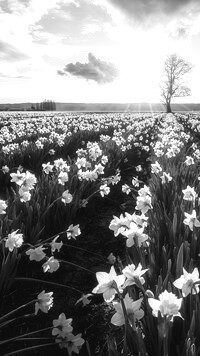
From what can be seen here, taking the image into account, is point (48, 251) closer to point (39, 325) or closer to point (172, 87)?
A: point (39, 325)

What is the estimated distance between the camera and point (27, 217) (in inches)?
131

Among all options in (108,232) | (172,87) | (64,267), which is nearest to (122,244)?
(108,232)

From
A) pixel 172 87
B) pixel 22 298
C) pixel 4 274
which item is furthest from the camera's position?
pixel 172 87

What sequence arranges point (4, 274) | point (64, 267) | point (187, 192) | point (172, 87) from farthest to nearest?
point (172, 87), point (64, 267), point (187, 192), point (4, 274)

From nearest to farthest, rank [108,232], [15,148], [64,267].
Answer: [64,267]
[108,232]
[15,148]

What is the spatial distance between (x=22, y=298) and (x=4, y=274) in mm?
489

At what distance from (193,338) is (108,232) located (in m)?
3.07

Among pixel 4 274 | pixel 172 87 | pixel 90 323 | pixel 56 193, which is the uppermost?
pixel 172 87

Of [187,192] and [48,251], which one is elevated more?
[187,192]

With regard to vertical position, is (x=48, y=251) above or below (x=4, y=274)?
below

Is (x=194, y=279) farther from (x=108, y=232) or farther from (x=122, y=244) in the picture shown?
(x=108, y=232)

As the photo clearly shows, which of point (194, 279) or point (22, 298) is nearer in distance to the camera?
point (194, 279)

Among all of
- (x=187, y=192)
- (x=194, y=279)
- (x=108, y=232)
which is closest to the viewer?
(x=194, y=279)

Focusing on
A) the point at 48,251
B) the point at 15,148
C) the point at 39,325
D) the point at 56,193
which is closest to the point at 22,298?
the point at 39,325
